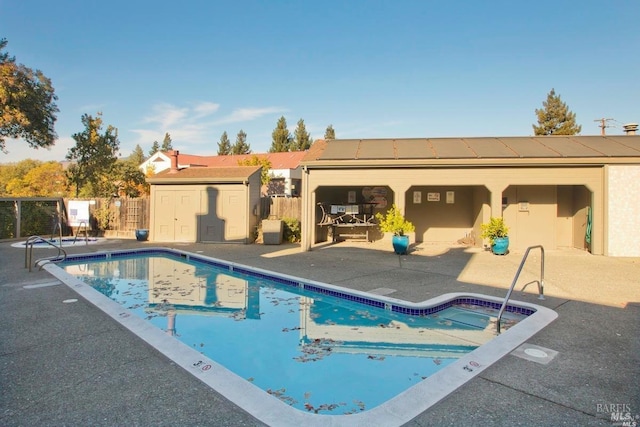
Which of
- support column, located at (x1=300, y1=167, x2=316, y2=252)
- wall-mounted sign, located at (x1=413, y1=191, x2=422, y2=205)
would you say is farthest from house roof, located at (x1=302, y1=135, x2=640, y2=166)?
wall-mounted sign, located at (x1=413, y1=191, x2=422, y2=205)

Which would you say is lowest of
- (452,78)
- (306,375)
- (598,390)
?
(306,375)

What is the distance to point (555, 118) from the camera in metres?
33.2

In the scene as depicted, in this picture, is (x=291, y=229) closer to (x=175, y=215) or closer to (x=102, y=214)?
(x=175, y=215)

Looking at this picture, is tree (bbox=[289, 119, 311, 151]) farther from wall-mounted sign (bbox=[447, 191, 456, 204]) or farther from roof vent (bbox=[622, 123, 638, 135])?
roof vent (bbox=[622, 123, 638, 135])

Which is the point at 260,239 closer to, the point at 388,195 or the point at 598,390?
the point at 388,195

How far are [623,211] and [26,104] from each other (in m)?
23.4

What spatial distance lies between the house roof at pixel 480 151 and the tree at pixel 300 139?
31.9 m

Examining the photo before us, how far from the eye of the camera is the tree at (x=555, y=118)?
108 ft

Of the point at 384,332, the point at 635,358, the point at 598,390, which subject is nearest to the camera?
the point at 598,390

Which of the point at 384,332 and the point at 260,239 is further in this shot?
the point at 260,239

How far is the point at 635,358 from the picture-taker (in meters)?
3.68

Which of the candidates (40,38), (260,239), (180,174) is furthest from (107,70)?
(260,239)

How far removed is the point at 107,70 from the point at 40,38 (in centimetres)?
267

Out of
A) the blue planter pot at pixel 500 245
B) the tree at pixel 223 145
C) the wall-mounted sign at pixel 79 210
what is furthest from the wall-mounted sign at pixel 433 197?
the tree at pixel 223 145
